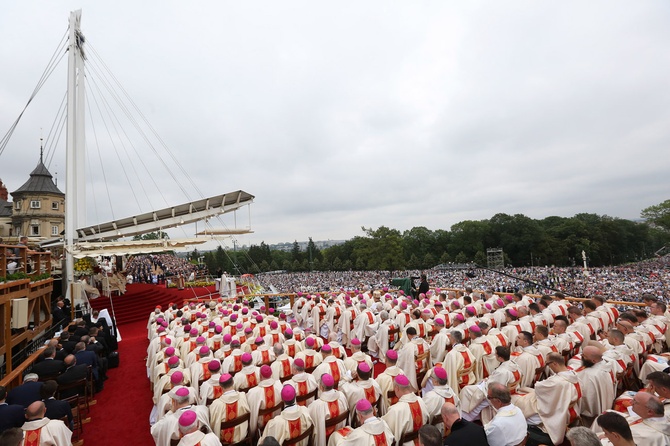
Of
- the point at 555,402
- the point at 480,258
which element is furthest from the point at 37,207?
the point at 480,258

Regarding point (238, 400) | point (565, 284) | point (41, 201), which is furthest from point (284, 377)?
point (41, 201)

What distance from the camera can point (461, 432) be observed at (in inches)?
138

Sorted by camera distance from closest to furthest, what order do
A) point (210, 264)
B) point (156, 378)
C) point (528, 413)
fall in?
1. point (528, 413)
2. point (156, 378)
3. point (210, 264)

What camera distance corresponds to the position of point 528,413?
4699mm

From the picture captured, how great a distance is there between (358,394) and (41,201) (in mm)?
53960

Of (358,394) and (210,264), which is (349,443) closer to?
(358,394)

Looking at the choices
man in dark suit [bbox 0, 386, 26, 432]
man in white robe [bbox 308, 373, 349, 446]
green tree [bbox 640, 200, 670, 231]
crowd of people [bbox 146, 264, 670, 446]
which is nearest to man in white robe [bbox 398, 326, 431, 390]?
crowd of people [bbox 146, 264, 670, 446]

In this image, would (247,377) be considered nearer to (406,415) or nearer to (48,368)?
(406,415)

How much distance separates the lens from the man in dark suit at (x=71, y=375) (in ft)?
21.8

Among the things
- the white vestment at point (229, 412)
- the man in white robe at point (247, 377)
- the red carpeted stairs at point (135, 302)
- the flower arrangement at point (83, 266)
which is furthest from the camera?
the red carpeted stairs at point (135, 302)

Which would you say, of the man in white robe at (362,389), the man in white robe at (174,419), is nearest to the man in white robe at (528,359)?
the man in white robe at (362,389)

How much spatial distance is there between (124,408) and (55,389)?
2891mm

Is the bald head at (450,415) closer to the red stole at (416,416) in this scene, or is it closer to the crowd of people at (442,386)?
the crowd of people at (442,386)

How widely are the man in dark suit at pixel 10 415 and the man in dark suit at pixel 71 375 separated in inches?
68.6
